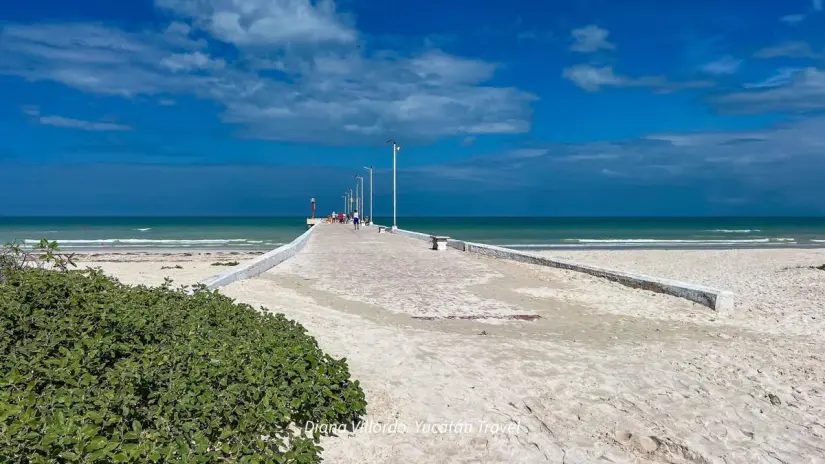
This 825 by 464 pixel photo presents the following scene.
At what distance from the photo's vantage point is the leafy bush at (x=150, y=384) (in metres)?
2.77

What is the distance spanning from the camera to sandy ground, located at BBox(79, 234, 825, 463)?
14.6ft

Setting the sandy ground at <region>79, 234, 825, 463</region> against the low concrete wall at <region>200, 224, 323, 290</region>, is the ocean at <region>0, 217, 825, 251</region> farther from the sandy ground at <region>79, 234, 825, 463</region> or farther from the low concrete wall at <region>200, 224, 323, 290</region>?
the sandy ground at <region>79, 234, 825, 463</region>

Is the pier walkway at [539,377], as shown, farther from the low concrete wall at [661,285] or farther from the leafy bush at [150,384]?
the leafy bush at [150,384]

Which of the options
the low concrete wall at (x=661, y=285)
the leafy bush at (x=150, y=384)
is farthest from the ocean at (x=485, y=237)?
the low concrete wall at (x=661, y=285)

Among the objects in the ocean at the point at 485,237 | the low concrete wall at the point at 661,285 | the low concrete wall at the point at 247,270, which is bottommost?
the ocean at the point at 485,237

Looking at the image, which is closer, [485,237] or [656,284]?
[656,284]

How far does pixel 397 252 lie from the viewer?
23.2m

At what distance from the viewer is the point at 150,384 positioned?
11.7 feet

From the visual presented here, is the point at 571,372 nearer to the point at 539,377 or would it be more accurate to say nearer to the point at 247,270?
the point at 539,377

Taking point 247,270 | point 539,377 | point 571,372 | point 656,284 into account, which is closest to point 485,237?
point 247,270

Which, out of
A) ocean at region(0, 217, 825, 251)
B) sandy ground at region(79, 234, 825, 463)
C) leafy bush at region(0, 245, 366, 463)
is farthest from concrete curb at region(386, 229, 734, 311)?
ocean at region(0, 217, 825, 251)

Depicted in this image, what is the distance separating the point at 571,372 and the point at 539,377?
0.43m

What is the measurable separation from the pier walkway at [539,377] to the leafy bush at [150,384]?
2.01 feet

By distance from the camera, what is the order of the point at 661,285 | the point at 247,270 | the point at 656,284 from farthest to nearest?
1. the point at 247,270
2. the point at 656,284
3. the point at 661,285
